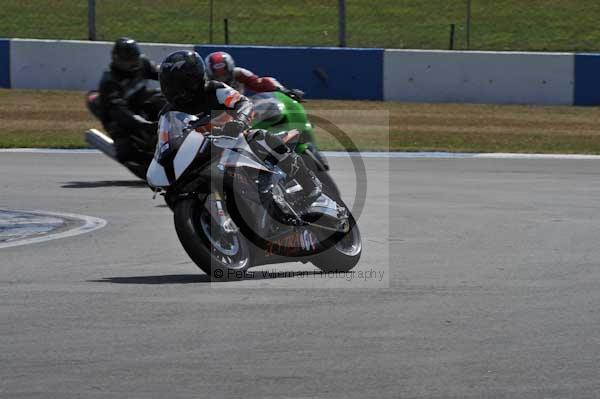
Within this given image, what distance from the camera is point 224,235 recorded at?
7.86 metres

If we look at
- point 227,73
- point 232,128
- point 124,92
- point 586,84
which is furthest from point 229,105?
point 586,84

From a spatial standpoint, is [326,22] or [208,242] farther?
[326,22]

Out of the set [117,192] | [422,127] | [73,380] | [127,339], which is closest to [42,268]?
[127,339]

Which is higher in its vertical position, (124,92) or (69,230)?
(124,92)

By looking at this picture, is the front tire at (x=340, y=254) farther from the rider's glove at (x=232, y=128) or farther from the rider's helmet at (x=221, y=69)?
the rider's helmet at (x=221, y=69)

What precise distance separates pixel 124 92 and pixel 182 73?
5345 millimetres

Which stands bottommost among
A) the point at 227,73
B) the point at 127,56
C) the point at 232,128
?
the point at 232,128

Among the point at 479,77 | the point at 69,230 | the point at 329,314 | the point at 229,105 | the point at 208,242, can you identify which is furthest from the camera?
the point at 479,77

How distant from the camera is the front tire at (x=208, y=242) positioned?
773 centimetres

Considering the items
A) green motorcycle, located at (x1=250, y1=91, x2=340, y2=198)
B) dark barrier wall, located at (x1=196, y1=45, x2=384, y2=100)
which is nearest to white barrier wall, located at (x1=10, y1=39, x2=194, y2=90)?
dark barrier wall, located at (x1=196, y1=45, x2=384, y2=100)

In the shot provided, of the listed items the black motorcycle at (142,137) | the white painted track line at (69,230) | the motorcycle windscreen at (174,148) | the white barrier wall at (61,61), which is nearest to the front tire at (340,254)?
the motorcycle windscreen at (174,148)

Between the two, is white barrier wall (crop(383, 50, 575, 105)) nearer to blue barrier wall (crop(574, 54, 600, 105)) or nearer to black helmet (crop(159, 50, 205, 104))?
blue barrier wall (crop(574, 54, 600, 105))

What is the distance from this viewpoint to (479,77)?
20.6 meters

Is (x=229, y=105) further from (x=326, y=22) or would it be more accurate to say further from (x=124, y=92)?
(x=326, y=22)
